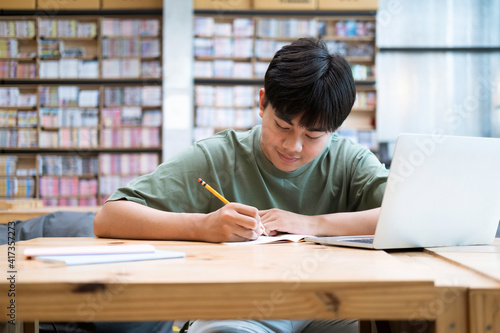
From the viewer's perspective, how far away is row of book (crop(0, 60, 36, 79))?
5594 millimetres

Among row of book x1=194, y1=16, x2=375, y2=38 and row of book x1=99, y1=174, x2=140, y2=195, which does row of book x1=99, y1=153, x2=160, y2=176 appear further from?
row of book x1=194, y1=16, x2=375, y2=38

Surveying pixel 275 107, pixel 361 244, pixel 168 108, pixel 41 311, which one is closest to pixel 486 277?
pixel 361 244

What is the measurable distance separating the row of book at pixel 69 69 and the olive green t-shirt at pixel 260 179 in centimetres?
447

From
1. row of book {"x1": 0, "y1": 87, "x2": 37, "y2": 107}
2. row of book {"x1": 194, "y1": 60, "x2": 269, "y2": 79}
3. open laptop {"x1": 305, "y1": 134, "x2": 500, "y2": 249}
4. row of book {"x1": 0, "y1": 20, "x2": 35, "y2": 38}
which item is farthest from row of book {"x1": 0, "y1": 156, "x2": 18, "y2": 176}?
open laptop {"x1": 305, "y1": 134, "x2": 500, "y2": 249}

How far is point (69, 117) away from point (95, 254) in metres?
5.21

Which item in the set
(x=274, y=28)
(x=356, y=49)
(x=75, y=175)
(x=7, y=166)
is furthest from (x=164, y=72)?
(x=356, y=49)

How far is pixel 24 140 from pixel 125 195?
485 cm

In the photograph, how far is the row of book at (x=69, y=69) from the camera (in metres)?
5.56

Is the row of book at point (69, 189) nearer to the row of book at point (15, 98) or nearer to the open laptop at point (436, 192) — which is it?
the row of book at point (15, 98)

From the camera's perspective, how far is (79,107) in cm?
559

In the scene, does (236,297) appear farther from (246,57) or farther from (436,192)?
(246,57)

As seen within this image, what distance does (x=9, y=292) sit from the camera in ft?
1.88

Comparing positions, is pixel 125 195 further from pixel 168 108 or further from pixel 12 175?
pixel 12 175

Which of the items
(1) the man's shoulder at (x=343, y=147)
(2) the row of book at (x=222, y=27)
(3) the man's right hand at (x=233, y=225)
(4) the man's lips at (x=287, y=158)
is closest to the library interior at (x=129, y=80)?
(2) the row of book at (x=222, y=27)
